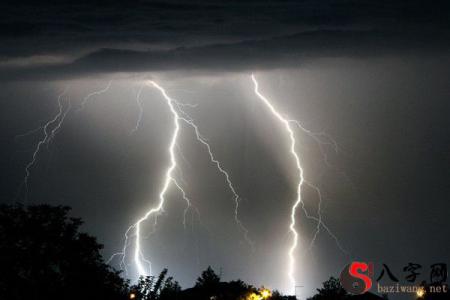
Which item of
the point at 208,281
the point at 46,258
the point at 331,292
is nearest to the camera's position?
the point at 46,258

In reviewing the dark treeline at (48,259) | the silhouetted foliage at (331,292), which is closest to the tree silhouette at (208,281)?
the silhouetted foliage at (331,292)

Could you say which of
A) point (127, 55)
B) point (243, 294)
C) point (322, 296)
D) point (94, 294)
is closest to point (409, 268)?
point (243, 294)

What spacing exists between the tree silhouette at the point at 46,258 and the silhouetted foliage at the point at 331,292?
34556 mm

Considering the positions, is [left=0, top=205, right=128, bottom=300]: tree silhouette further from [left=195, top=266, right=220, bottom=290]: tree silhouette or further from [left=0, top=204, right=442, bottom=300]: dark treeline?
[left=195, top=266, right=220, bottom=290]: tree silhouette

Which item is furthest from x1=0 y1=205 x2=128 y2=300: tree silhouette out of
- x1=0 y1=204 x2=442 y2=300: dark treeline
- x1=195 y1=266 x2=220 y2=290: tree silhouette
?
x1=195 y1=266 x2=220 y2=290: tree silhouette

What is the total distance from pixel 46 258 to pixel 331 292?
39952 mm

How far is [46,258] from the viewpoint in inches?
720

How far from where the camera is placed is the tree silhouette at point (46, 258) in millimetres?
17953

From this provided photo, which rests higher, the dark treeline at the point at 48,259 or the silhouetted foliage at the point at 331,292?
the silhouetted foliage at the point at 331,292

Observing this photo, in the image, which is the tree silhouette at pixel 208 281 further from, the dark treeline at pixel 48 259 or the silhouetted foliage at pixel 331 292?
the dark treeline at pixel 48 259

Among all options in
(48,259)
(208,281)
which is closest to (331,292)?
(208,281)

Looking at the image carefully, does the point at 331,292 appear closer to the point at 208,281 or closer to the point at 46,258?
the point at 208,281

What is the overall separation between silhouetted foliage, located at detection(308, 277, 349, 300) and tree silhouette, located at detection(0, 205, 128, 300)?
34.6 meters

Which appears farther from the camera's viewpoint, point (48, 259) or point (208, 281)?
point (208, 281)
